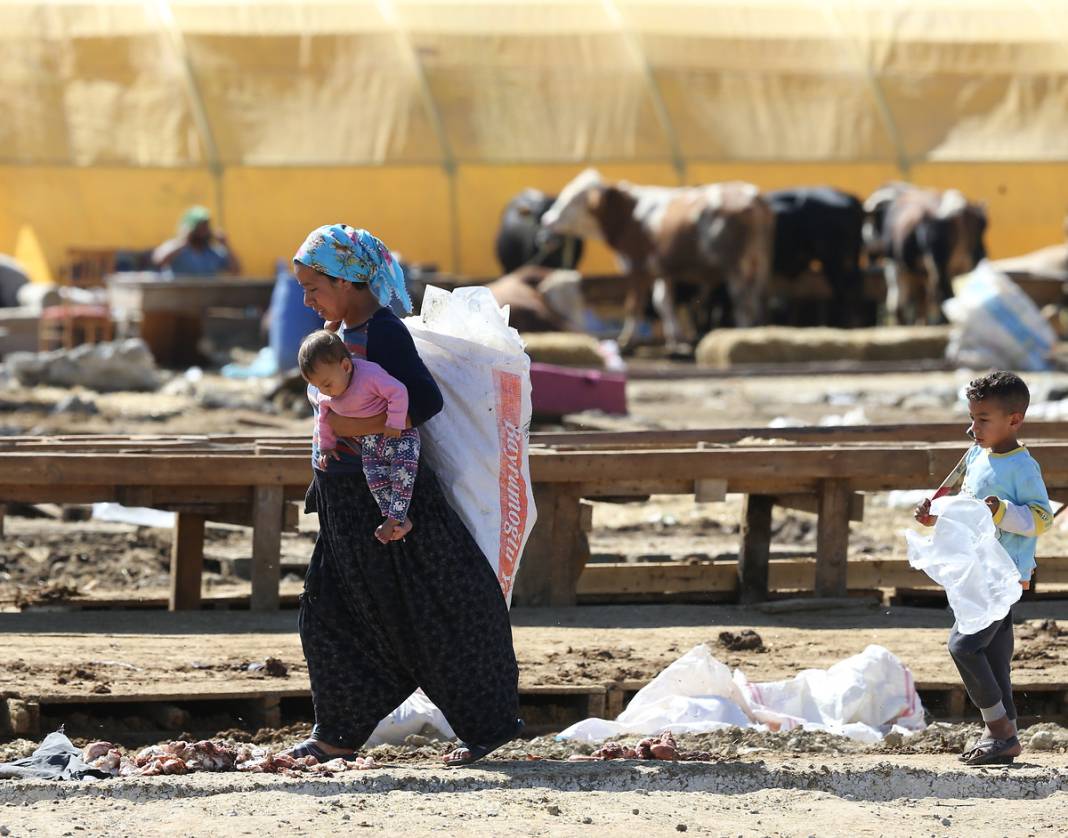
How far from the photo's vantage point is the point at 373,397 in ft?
16.6

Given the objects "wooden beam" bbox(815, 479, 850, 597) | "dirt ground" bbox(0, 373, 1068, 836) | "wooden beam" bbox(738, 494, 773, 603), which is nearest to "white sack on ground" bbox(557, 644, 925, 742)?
"dirt ground" bbox(0, 373, 1068, 836)

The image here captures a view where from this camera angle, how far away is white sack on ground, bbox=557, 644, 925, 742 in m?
6.07

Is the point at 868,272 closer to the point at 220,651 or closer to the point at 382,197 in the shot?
the point at 382,197

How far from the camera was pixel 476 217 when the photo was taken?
2980cm

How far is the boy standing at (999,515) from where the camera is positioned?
17.3 ft

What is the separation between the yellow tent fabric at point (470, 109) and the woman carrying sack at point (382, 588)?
23847 millimetres

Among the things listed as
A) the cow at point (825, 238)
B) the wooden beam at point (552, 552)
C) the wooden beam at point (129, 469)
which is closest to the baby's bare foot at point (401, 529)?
the wooden beam at point (129, 469)

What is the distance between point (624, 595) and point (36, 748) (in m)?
3.13

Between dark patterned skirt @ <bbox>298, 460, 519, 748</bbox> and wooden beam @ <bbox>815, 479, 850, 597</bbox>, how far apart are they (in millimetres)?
2916

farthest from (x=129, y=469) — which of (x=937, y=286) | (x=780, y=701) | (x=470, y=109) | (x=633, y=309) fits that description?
(x=470, y=109)

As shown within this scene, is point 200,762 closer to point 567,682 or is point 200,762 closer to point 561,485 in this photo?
point 567,682

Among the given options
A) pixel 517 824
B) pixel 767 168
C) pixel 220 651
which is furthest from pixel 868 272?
pixel 517 824

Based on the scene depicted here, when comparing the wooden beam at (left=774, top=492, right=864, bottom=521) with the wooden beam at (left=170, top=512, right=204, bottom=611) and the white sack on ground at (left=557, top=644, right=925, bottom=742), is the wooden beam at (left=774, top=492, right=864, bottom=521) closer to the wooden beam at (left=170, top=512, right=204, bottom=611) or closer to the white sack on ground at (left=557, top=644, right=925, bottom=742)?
the white sack on ground at (left=557, top=644, right=925, bottom=742)

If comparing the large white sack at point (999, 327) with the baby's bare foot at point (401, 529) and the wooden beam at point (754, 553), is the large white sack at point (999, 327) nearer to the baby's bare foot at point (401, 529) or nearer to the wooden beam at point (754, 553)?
the wooden beam at point (754, 553)
